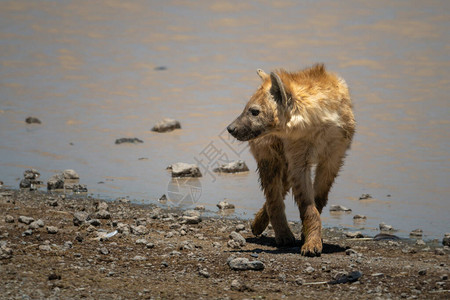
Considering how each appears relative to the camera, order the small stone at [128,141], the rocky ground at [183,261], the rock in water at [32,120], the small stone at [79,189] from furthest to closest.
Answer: the rock in water at [32,120], the small stone at [128,141], the small stone at [79,189], the rocky ground at [183,261]

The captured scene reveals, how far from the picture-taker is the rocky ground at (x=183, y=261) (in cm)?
600

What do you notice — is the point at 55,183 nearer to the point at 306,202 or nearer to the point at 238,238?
the point at 238,238

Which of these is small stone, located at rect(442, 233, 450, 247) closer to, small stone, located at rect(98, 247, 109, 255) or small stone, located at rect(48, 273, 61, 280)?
small stone, located at rect(98, 247, 109, 255)

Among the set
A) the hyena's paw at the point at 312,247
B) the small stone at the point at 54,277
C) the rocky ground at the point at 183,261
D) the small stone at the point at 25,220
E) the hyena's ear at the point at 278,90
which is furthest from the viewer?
the small stone at the point at 25,220

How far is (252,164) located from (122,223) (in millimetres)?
3803

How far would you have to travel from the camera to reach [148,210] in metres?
9.37

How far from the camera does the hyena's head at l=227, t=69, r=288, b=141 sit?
770 cm

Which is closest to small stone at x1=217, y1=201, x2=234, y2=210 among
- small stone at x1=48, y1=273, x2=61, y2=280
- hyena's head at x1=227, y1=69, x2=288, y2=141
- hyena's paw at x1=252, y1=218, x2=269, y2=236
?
hyena's paw at x1=252, y1=218, x2=269, y2=236

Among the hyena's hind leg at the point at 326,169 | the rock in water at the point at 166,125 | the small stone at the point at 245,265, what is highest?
the rock in water at the point at 166,125

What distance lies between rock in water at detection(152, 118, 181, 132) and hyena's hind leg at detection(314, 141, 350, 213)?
6113 mm

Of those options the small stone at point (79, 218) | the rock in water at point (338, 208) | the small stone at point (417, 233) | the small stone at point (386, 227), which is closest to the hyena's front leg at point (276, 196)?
the small stone at point (386, 227)

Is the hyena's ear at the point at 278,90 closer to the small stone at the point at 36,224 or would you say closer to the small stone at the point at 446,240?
the small stone at the point at 446,240

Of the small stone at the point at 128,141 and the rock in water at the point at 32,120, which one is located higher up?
the rock in water at the point at 32,120

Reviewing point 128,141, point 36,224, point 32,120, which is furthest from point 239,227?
point 32,120
